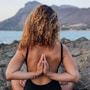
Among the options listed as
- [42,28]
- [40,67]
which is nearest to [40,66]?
[40,67]

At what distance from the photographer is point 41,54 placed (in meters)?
2.99

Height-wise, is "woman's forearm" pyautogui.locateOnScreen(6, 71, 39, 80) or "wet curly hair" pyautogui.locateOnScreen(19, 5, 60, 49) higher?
"wet curly hair" pyautogui.locateOnScreen(19, 5, 60, 49)

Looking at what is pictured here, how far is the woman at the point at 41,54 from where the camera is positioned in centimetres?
292

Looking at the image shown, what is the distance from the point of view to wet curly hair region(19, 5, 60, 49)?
291cm

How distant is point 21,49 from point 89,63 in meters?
2.32

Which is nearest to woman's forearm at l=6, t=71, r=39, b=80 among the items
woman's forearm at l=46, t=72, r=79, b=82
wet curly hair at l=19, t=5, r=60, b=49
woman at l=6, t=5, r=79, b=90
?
woman at l=6, t=5, r=79, b=90

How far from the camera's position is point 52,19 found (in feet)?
9.61

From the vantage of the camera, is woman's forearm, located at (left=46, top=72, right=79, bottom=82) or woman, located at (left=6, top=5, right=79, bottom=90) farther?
woman's forearm, located at (left=46, top=72, right=79, bottom=82)

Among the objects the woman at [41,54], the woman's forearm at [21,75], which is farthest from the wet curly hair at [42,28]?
the woman's forearm at [21,75]

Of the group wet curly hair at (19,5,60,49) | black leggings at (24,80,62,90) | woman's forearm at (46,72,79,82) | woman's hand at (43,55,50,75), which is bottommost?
black leggings at (24,80,62,90)

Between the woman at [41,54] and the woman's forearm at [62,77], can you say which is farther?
the woman's forearm at [62,77]

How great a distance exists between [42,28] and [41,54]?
0.22 metres

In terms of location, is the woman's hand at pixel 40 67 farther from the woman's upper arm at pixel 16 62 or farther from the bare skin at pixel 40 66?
the woman's upper arm at pixel 16 62

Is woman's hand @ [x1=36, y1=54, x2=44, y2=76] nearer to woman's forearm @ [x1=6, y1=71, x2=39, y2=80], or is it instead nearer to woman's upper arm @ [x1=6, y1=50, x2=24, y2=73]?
woman's forearm @ [x1=6, y1=71, x2=39, y2=80]
